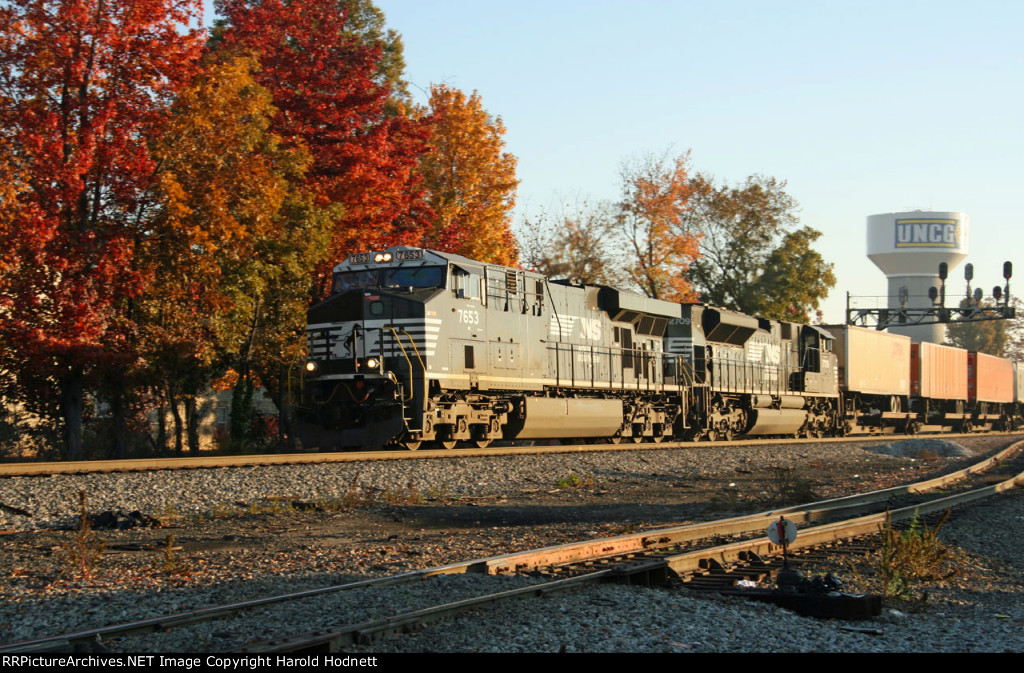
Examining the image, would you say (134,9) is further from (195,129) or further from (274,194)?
(274,194)

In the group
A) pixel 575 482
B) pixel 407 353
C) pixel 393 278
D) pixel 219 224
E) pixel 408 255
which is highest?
pixel 219 224

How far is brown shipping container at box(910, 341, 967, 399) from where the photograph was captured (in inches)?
1549

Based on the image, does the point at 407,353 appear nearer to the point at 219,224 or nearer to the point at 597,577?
the point at 219,224

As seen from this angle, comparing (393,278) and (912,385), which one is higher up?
(393,278)

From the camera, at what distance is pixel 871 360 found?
36.2m

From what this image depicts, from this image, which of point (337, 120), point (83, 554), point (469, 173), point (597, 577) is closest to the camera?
point (597, 577)

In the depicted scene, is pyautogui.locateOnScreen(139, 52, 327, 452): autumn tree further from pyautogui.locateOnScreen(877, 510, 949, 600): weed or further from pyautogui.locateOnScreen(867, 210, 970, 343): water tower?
pyautogui.locateOnScreen(867, 210, 970, 343): water tower

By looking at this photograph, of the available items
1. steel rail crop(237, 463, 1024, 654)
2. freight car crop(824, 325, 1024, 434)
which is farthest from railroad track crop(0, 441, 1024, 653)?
freight car crop(824, 325, 1024, 434)

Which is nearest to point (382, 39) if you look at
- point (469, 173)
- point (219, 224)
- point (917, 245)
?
point (469, 173)

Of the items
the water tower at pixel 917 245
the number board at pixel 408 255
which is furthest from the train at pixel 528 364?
the water tower at pixel 917 245

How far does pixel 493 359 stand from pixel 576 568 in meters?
10.8

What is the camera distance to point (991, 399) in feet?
153

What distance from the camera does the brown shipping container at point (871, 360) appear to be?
34.7 metres
